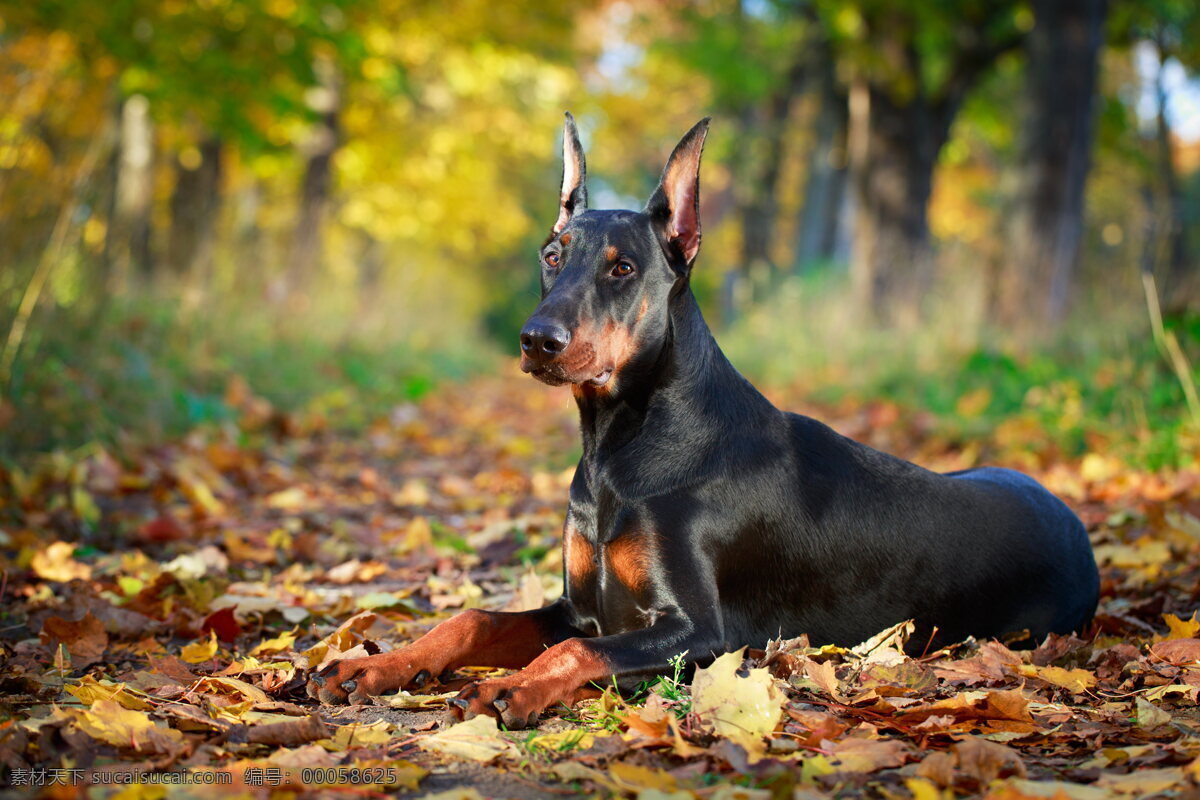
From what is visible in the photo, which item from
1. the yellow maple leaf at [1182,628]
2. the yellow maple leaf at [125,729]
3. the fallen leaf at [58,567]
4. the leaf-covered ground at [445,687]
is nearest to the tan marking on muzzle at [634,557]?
the leaf-covered ground at [445,687]

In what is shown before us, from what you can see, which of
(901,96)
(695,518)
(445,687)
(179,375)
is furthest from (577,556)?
(901,96)

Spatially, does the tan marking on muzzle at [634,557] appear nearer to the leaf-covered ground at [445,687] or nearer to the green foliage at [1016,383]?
the leaf-covered ground at [445,687]

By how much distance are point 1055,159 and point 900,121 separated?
206 inches

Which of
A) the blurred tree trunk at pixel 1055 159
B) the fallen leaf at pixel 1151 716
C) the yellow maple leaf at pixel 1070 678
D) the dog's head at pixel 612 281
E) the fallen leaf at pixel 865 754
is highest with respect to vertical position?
the blurred tree trunk at pixel 1055 159

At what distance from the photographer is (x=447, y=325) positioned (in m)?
22.5

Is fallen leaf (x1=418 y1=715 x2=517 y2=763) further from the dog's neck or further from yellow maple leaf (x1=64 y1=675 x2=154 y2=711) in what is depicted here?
the dog's neck

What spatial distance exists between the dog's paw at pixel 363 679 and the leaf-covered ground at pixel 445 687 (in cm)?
5

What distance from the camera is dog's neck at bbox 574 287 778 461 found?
350 cm

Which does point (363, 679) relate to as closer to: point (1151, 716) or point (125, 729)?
point (125, 729)

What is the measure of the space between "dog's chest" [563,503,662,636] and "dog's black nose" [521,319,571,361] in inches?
22.5

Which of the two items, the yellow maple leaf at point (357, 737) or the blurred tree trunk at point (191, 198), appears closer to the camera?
the yellow maple leaf at point (357, 737)

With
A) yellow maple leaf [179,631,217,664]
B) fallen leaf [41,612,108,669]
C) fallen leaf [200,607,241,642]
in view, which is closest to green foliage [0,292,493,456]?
fallen leaf [41,612,108,669]

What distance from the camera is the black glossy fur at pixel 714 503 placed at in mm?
3291

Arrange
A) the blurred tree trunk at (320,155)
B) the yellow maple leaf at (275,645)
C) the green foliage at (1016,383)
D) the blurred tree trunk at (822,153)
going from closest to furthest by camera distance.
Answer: the yellow maple leaf at (275,645)
the green foliage at (1016,383)
the blurred tree trunk at (320,155)
the blurred tree trunk at (822,153)
